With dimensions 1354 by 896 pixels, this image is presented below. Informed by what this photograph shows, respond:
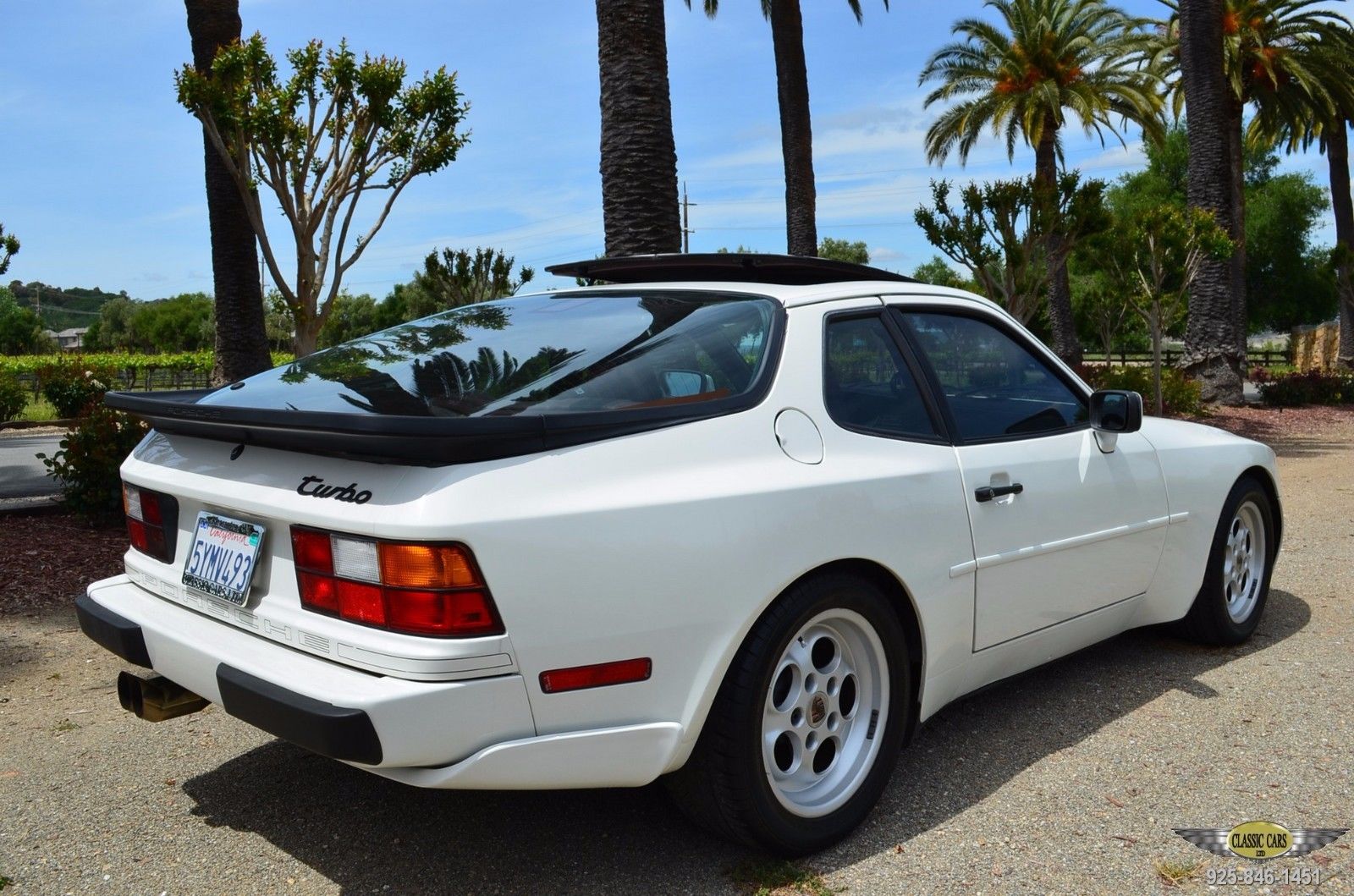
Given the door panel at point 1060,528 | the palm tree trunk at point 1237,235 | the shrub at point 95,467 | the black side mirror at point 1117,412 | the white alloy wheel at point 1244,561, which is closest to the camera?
the door panel at point 1060,528

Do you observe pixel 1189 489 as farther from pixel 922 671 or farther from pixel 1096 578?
pixel 922 671

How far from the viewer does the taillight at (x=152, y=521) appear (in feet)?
10.3

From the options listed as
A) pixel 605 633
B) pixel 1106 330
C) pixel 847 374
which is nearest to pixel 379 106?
pixel 847 374

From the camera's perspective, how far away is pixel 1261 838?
123 inches

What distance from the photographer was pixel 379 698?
7.91 feet

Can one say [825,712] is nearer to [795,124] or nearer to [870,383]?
[870,383]

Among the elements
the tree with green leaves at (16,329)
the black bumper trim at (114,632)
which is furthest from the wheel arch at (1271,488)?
the tree with green leaves at (16,329)

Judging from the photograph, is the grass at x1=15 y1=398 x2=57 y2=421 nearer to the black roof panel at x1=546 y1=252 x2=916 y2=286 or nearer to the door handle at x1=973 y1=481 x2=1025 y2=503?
the black roof panel at x1=546 y1=252 x2=916 y2=286

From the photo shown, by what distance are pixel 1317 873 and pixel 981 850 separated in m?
0.84

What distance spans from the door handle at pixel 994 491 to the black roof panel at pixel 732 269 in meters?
0.83

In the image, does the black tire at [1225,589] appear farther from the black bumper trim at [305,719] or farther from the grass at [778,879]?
the black bumper trim at [305,719]

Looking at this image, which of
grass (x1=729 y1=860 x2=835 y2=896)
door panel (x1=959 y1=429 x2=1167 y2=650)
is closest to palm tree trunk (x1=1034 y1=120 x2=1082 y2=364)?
door panel (x1=959 y1=429 x2=1167 y2=650)

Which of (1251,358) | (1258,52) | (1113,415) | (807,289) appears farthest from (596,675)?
(1251,358)

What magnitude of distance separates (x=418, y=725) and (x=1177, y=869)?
1982 mm
